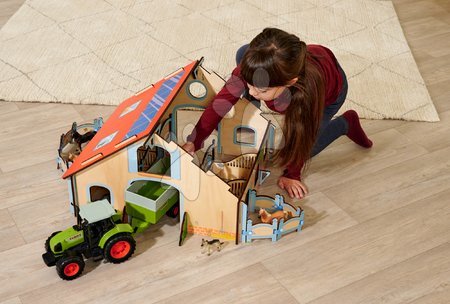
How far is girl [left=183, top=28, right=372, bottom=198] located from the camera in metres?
1.31

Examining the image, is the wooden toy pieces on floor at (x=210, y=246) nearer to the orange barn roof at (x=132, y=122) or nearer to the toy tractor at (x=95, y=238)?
the toy tractor at (x=95, y=238)

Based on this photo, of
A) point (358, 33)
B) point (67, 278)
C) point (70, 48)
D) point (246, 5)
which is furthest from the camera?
point (246, 5)

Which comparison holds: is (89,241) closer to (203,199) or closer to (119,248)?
(119,248)

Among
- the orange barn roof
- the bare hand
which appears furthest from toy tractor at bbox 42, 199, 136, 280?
the bare hand

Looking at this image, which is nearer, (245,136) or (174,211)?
(174,211)

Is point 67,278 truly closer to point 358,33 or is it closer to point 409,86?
point 409,86

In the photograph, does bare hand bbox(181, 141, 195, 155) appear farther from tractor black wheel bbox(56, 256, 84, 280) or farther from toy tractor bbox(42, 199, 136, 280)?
tractor black wheel bbox(56, 256, 84, 280)

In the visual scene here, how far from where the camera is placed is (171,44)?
7.47 ft

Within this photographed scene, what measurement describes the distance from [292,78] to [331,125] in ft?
1.24

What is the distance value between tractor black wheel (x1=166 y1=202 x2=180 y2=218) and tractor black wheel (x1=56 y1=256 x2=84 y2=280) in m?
0.25

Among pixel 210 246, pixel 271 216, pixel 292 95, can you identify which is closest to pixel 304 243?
pixel 271 216

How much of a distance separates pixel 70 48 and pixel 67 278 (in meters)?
1.12

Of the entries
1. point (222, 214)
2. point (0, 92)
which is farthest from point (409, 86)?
point (0, 92)

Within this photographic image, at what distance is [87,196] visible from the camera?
4.64 feet
